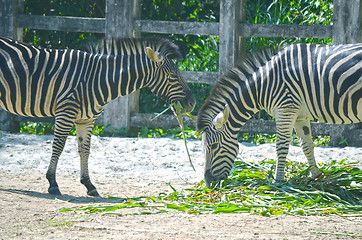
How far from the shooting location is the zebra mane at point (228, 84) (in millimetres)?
6246

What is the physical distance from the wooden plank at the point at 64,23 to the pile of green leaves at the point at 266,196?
4156 mm

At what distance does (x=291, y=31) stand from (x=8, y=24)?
16.0 feet

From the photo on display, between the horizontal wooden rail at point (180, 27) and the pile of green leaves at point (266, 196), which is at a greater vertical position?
the horizontal wooden rail at point (180, 27)

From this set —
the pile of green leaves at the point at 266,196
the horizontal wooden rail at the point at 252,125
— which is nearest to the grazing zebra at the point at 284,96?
the pile of green leaves at the point at 266,196

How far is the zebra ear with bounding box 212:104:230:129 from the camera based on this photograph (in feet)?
19.6

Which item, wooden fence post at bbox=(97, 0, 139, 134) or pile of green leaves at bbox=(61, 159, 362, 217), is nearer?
pile of green leaves at bbox=(61, 159, 362, 217)

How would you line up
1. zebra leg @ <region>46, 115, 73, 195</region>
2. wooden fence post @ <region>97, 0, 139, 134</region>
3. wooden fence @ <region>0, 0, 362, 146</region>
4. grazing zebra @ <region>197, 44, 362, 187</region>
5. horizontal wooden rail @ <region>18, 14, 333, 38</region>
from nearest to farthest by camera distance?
grazing zebra @ <region>197, 44, 362, 187</region> < zebra leg @ <region>46, 115, 73, 195</region> < wooden fence @ <region>0, 0, 362, 146</region> < horizontal wooden rail @ <region>18, 14, 333, 38</region> < wooden fence post @ <region>97, 0, 139, 134</region>

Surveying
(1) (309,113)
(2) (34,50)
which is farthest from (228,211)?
(2) (34,50)

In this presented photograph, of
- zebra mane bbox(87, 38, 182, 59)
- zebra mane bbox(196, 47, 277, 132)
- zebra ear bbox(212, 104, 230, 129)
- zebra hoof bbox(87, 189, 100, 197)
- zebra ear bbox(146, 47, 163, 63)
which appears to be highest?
zebra mane bbox(87, 38, 182, 59)

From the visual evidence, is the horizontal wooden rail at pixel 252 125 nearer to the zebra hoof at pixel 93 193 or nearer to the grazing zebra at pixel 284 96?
the grazing zebra at pixel 284 96

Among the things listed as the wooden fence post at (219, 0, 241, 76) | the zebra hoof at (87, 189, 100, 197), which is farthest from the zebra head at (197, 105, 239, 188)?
the wooden fence post at (219, 0, 241, 76)

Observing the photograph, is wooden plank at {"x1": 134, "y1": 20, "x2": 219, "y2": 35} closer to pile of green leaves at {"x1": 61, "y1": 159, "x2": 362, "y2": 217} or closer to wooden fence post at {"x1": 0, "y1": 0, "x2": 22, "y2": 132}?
wooden fence post at {"x1": 0, "y1": 0, "x2": 22, "y2": 132}

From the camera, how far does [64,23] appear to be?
9516mm

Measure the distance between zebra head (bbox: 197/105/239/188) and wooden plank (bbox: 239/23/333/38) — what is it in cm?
297
